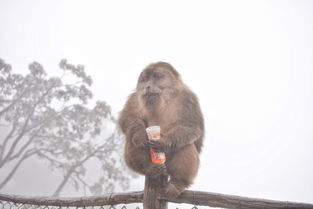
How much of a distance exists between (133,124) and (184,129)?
59 centimetres

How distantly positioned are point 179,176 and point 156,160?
0.36 m

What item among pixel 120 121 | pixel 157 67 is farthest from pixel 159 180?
pixel 157 67

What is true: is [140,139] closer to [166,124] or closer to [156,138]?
[156,138]

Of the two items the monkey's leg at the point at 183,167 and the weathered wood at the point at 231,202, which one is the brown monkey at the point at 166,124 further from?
the weathered wood at the point at 231,202

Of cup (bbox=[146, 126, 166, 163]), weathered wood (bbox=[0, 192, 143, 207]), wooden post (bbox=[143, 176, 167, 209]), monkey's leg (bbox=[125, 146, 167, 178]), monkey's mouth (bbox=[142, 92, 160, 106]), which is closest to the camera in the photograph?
wooden post (bbox=[143, 176, 167, 209])

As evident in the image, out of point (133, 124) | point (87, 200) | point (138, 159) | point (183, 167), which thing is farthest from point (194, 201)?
point (133, 124)

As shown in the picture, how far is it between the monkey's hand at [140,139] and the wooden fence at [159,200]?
1.54 ft

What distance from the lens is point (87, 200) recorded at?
236 cm

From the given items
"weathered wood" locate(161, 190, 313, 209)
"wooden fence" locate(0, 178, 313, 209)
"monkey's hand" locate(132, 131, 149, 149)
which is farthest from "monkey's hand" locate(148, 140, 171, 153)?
"weathered wood" locate(161, 190, 313, 209)

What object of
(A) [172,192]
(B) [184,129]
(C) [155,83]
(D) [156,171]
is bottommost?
(A) [172,192]

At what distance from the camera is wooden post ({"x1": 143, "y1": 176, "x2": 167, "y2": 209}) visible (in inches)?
78.5

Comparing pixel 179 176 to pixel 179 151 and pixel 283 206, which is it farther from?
pixel 283 206

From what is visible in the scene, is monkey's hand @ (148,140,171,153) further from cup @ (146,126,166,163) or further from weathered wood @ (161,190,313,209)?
weathered wood @ (161,190,313,209)

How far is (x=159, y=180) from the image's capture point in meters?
2.15
